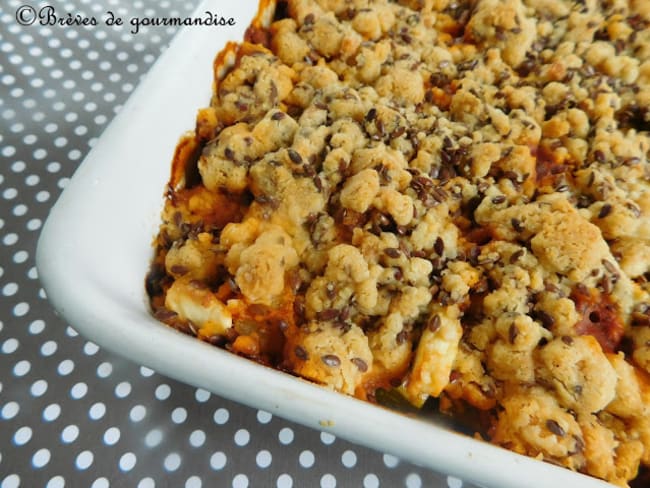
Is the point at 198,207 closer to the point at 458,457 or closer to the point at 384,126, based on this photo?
the point at 384,126

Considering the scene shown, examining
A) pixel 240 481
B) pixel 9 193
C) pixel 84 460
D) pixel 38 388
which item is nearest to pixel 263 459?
pixel 240 481

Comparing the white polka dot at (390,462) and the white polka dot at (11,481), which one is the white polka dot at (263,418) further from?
the white polka dot at (11,481)

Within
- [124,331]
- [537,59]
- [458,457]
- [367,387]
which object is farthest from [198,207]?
[537,59]

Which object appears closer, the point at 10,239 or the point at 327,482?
the point at 327,482

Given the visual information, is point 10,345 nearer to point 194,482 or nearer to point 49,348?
point 49,348

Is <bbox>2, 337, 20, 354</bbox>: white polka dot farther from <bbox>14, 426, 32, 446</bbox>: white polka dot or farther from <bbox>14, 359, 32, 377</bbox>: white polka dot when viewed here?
<bbox>14, 426, 32, 446</bbox>: white polka dot

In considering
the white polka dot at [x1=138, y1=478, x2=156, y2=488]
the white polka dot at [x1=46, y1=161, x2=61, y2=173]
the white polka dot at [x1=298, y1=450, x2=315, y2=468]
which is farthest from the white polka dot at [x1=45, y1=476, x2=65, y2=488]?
the white polka dot at [x1=46, y1=161, x2=61, y2=173]

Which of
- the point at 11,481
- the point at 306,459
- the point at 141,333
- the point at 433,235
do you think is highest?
Result: the point at 433,235
